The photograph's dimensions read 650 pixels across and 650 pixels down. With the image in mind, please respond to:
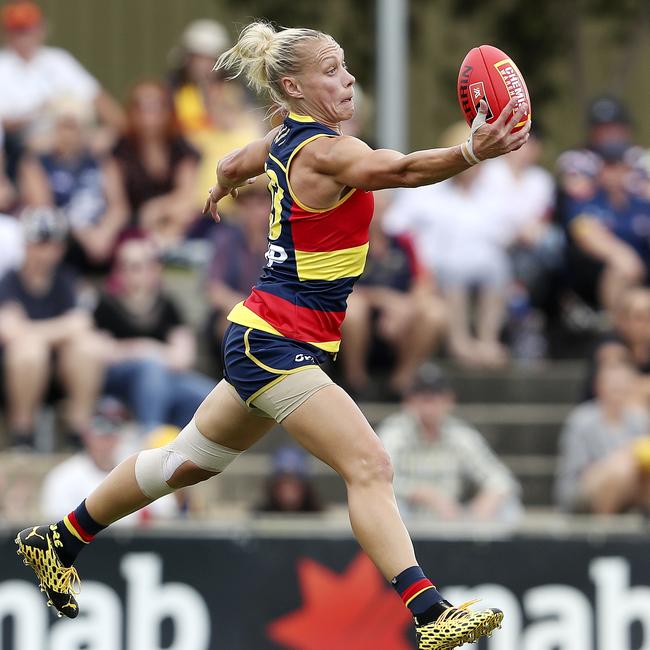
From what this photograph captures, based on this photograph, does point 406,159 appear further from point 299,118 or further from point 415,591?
point 415,591

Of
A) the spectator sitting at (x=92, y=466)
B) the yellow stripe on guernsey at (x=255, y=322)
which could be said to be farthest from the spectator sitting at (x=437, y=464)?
the yellow stripe on guernsey at (x=255, y=322)

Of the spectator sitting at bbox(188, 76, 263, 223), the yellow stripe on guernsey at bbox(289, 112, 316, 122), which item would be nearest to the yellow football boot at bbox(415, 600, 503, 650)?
the yellow stripe on guernsey at bbox(289, 112, 316, 122)

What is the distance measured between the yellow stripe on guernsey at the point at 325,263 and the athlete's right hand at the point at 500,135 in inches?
26.8

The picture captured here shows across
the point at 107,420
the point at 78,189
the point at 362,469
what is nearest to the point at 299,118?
the point at 362,469

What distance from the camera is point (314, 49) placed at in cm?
562

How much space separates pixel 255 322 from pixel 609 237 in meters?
5.80

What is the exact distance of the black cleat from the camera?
6.11 metres

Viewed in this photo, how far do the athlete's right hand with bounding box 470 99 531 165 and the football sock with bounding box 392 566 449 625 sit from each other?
55.0 inches

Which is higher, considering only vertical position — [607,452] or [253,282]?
[253,282]

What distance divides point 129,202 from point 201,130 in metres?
0.83

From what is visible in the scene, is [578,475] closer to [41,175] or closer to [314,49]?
[41,175]

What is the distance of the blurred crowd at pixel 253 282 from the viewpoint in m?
9.82

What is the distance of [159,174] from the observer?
11.4m

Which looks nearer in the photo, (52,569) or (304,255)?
(304,255)
